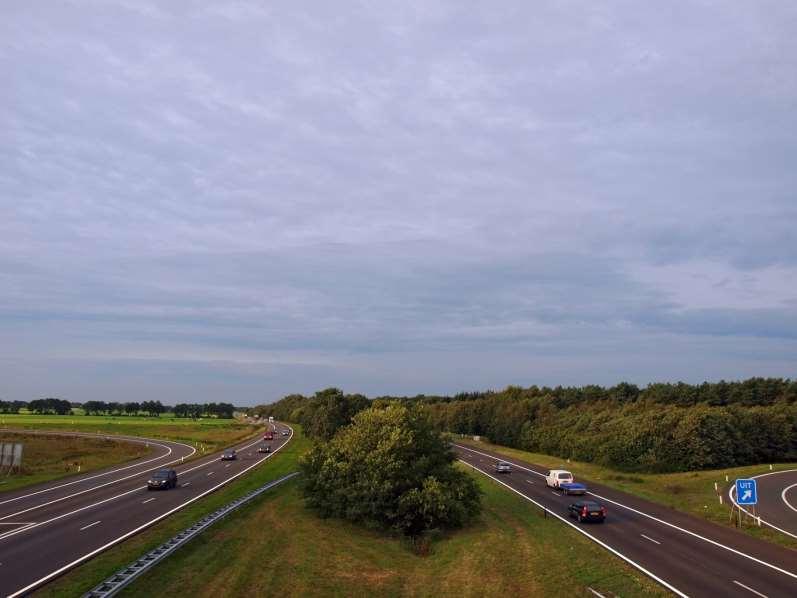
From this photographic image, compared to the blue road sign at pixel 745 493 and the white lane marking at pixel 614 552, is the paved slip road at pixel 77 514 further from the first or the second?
the blue road sign at pixel 745 493

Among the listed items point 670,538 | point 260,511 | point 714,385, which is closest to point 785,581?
point 670,538

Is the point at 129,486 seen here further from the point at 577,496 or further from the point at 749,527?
the point at 749,527

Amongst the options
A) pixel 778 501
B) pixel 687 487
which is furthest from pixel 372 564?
pixel 687 487

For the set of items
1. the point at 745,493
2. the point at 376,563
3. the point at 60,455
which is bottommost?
the point at 60,455

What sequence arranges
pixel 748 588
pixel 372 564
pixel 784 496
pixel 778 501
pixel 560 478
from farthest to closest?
1. pixel 560 478
2. pixel 784 496
3. pixel 778 501
4. pixel 372 564
5. pixel 748 588

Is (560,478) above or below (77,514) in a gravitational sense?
above

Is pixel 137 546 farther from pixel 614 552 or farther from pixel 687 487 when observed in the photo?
pixel 687 487
